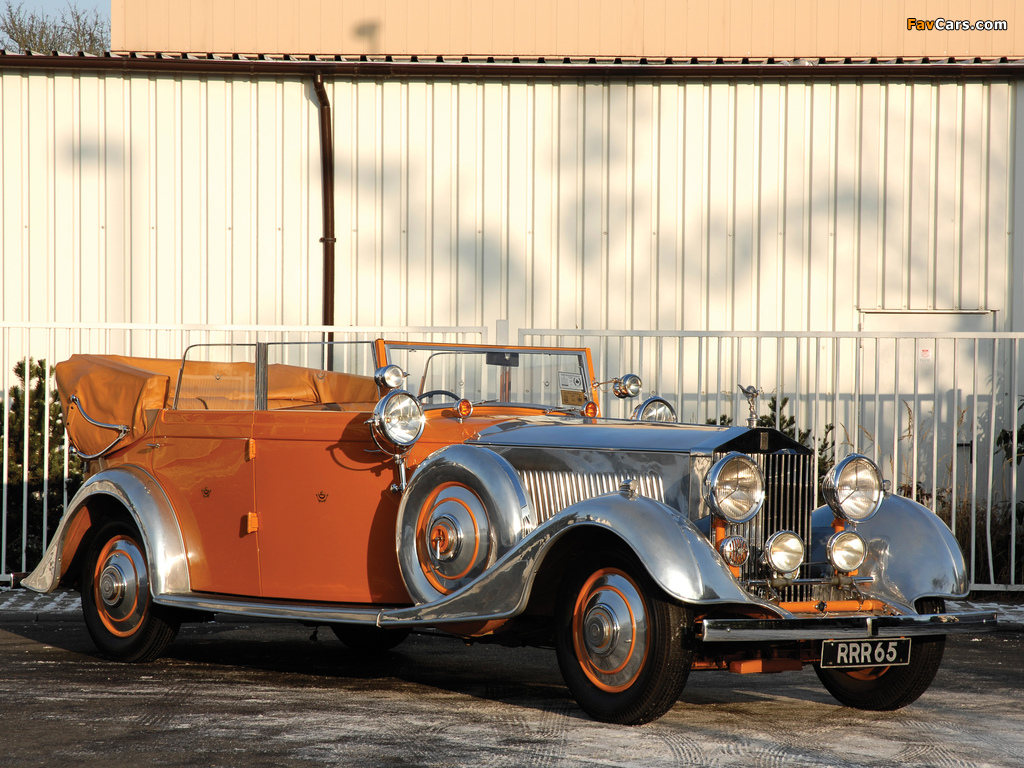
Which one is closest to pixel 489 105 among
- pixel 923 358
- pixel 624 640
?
pixel 923 358

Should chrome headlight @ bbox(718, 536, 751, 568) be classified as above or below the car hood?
below

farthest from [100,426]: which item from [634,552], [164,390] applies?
[634,552]

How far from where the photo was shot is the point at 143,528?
19.0 feet

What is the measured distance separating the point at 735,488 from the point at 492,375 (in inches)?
69.9

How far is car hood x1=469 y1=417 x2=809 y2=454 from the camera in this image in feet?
15.6

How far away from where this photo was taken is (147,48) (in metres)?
11.7

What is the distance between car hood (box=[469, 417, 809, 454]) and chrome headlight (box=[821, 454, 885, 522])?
19cm

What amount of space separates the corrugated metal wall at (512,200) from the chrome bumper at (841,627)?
6.83 m

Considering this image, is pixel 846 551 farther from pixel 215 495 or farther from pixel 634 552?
pixel 215 495

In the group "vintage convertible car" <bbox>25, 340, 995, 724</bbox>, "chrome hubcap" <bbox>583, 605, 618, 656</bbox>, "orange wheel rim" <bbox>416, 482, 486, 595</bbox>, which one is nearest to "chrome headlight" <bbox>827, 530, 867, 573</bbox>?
"vintage convertible car" <bbox>25, 340, 995, 724</bbox>

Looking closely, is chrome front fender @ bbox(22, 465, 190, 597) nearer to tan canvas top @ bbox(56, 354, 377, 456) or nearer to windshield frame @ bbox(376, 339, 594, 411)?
tan canvas top @ bbox(56, 354, 377, 456)

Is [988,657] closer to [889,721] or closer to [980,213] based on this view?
[889,721]

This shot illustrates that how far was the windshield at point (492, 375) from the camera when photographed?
19.3 feet

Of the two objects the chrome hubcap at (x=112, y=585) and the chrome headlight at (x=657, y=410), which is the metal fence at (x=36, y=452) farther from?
the chrome hubcap at (x=112, y=585)
